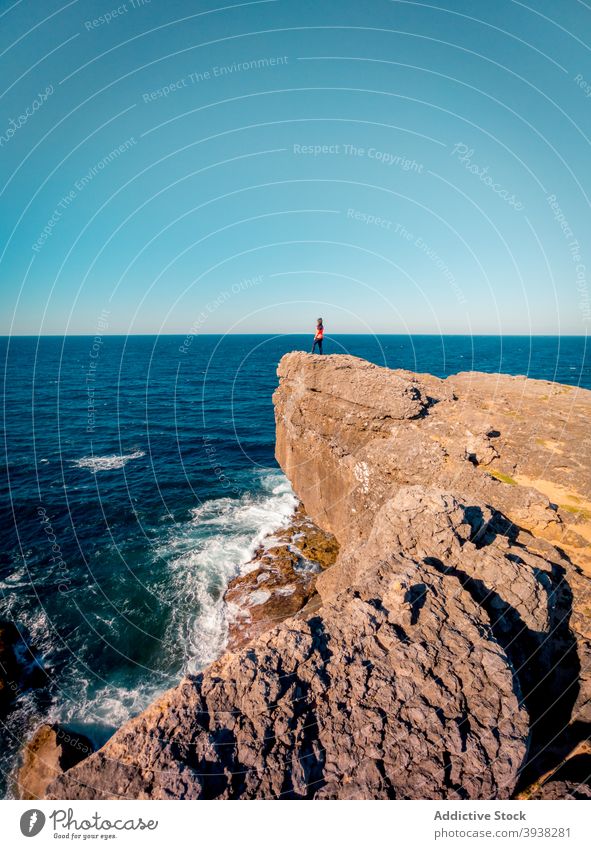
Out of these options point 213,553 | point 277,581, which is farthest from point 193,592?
point 277,581

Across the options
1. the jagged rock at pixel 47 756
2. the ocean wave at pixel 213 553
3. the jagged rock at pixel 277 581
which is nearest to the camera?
the jagged rock at pixel 47 756

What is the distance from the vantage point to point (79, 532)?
30.1 metres

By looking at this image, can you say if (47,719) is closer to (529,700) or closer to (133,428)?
(529,700)

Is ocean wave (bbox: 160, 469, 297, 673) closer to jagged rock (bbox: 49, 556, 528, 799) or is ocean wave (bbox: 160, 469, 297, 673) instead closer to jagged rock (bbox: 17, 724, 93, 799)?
jagged rock (bbox: 17, 724, 93, 799)

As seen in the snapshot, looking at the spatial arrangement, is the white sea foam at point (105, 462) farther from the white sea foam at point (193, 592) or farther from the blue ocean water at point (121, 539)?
the white sea foam at point (193, 592)

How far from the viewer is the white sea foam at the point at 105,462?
4269 centimetres

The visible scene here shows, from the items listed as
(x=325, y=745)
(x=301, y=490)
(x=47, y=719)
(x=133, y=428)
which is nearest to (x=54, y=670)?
(x=47, y=719)

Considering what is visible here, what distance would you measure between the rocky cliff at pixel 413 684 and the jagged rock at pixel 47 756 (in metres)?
12.2

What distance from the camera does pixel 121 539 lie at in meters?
29.3
